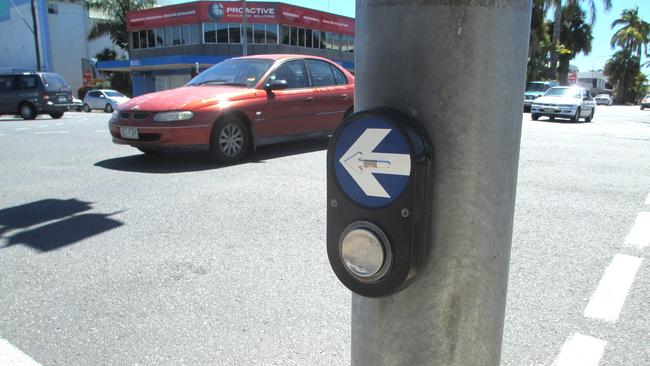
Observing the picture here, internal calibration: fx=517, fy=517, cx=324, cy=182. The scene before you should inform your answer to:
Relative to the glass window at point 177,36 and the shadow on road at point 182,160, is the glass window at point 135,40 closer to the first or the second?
the glass window at point 177,36

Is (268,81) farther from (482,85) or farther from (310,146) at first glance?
(482,85)

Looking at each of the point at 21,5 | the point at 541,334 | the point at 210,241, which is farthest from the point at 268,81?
the point at 21,5

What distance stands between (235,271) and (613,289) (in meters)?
2.44

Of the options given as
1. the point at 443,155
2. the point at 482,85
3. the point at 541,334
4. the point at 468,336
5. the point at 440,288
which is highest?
the point at 482,85

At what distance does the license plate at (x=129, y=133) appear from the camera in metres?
7.03

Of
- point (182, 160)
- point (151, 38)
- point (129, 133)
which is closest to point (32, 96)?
point (182, 160)

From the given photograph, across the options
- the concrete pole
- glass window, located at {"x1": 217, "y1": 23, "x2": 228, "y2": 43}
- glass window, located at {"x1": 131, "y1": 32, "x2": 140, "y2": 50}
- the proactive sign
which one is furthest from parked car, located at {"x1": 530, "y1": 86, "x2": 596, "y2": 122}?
glass window, located at {"x1": 131, "y1": 32, "x2": 140, "y2": 50}

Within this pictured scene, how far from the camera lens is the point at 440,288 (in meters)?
1.13

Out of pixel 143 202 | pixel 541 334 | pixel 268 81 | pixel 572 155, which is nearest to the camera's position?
pixel 541 334

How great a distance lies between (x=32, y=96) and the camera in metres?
20.3

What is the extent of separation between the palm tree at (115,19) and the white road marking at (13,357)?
48.2 m

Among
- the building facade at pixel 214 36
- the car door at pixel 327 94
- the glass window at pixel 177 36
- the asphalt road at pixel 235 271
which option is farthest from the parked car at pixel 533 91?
the glass window at pixel 177 36

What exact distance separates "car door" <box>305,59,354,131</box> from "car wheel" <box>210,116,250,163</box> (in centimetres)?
141

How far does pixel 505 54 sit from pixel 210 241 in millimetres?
3344
